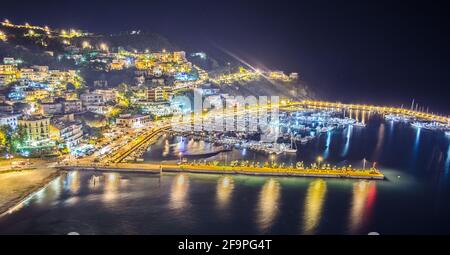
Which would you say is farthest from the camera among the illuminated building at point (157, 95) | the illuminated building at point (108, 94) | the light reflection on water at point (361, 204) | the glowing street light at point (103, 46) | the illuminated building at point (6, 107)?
the glowing street light at point (103, 46)

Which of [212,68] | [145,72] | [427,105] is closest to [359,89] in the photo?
[427,105]

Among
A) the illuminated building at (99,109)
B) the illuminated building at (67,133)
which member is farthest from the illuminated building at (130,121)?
the illuminated building at (67,133)

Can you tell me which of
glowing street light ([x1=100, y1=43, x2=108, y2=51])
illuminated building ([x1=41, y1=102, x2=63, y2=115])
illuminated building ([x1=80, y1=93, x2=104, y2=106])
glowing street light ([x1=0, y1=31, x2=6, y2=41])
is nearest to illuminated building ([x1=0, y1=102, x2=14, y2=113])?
illuminated building ([x1=41, y1=102, x2=63, y2=115])

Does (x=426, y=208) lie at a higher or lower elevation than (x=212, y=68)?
lower

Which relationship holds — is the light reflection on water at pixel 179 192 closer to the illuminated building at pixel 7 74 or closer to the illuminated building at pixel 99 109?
the illuminated building at pixel 99 109

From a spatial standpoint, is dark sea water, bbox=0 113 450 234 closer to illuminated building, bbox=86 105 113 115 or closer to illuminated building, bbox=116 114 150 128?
illuminated building, bbox=116 114 150 128

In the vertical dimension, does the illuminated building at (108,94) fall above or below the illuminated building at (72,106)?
above
